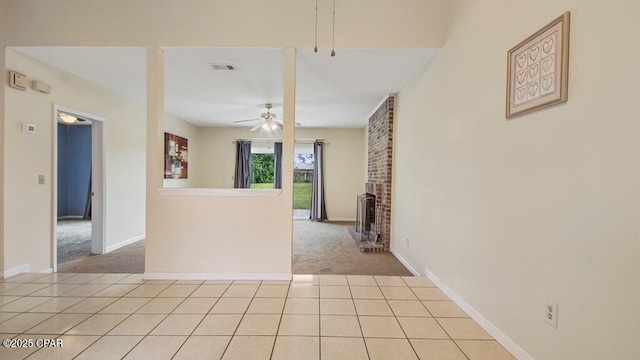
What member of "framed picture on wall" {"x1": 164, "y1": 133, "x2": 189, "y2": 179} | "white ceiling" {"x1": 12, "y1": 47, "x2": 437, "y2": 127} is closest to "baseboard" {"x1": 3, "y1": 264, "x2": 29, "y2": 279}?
"white ceiling" {"x1": 12, "y1": 47, "x2": 437, "y2": 127}

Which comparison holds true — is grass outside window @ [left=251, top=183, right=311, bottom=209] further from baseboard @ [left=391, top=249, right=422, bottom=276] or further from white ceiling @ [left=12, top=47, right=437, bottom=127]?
baseboard @ [left=391, top=249, right=422, bottom=276]

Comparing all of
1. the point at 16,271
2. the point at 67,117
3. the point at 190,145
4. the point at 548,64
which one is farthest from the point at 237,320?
the point at 190,145

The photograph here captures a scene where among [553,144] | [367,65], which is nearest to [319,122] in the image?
[367,65]

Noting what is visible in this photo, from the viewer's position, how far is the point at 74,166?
7371mm

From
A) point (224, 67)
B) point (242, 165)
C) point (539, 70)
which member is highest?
point (224, 67)

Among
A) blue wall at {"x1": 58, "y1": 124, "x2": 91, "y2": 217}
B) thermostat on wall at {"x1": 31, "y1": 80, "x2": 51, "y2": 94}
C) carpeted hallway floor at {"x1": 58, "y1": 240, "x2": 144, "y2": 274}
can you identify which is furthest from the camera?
blue wall at {"x1": 58, "y1": 124, "x2": 91, "y2": 217}

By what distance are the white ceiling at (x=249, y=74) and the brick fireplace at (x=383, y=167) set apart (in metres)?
0.25

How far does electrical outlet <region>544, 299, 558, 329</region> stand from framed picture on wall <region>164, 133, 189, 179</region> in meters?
5.73

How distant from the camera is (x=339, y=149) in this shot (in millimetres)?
7293

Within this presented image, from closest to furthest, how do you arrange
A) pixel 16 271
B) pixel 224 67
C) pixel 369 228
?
pixel 16 271
pixel 224 67
pixel 369 228

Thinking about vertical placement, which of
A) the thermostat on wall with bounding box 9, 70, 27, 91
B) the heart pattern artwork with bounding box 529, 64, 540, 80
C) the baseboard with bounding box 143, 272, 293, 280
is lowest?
the baseboard with bounding box 143, 272, 293, 280

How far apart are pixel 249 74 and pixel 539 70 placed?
287cm

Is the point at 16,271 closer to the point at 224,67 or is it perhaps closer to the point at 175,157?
the point at 224,67

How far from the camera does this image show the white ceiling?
289 centimetres
